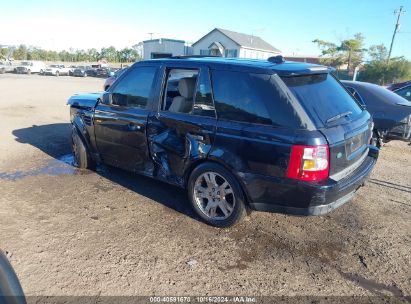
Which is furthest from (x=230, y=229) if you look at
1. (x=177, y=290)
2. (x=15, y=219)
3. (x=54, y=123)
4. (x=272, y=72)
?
(x=54, y=123)

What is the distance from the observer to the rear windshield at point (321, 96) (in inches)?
129

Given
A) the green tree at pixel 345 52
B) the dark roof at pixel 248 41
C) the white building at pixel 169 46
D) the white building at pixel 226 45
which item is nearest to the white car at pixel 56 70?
the white building at pixel 169 46

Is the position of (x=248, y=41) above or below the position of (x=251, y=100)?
above

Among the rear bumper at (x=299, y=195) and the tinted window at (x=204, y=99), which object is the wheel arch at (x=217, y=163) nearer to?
the rear bumper at (x=299, y=195)

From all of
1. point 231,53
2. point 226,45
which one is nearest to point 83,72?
point 226,45

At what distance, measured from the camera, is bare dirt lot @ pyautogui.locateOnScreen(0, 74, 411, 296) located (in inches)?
116

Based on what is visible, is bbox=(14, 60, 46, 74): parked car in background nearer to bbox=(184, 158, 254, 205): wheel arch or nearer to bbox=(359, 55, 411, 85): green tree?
bbox=(359, 55, 411, 85): green tree

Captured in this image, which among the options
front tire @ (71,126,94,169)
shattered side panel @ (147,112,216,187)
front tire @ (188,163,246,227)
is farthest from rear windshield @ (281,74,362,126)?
front tire @ (71,126,94,169)

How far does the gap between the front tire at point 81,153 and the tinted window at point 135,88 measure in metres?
1.18

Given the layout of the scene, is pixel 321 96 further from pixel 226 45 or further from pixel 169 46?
pixel 169 46

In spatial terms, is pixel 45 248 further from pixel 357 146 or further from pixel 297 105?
pixel 357 146

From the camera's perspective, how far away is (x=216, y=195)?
3.80m

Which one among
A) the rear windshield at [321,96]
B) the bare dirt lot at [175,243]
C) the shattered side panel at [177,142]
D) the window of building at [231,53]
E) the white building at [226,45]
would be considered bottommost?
the bare dirt lot at [175,243]

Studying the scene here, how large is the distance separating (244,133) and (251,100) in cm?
34
